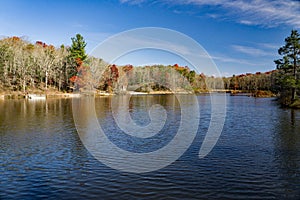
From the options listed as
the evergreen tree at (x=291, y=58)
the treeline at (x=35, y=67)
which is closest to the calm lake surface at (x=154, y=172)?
the evergreen tree at (x=291, y=58)

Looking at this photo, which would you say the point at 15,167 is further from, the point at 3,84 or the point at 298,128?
the point at 3,84

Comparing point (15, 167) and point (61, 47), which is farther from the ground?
point (61, 47)

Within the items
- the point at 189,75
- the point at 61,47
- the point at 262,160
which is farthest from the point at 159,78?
the point at 262,160

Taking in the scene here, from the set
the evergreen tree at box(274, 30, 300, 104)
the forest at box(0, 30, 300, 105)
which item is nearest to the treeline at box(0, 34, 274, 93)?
the forest at box(0, 30, 300, 105)

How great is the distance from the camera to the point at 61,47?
11812 cm

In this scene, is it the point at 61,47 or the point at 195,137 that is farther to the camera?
the point at 61,47

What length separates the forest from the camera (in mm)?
55438

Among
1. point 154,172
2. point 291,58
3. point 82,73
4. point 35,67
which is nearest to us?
point 154,172

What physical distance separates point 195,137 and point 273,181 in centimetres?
1093

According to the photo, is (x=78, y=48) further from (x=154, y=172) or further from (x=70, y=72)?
(x=154, y=172)

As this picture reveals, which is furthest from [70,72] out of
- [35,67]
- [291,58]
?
[291,58]

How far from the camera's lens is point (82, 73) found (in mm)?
97000

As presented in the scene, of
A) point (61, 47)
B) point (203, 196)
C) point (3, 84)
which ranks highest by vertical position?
point (61, 47)

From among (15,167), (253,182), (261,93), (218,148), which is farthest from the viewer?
(261,93)
